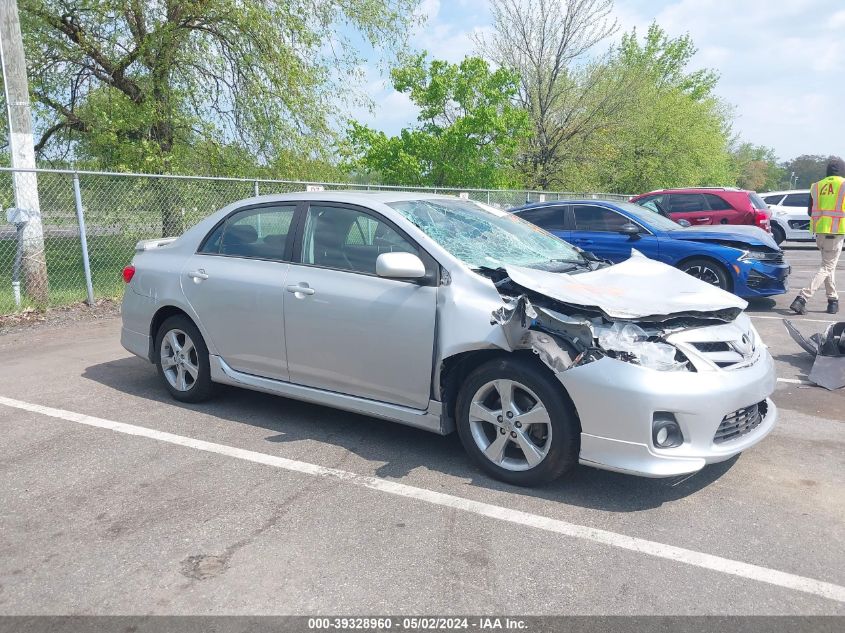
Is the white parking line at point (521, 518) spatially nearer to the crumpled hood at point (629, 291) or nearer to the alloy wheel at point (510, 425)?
the alloy wheel at point (510, 425)

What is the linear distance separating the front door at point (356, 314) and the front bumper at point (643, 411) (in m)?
0.98

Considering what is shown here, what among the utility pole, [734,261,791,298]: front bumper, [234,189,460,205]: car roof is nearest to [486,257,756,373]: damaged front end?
[234,189,460,205]: car roof

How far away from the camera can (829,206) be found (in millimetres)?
8695

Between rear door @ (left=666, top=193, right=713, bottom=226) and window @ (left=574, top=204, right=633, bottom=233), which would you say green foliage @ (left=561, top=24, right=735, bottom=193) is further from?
window @ (left=574, top=204, right=633, bottom=233)

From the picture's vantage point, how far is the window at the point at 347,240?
14.1ft

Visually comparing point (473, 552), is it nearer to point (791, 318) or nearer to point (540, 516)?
point (540, 516)

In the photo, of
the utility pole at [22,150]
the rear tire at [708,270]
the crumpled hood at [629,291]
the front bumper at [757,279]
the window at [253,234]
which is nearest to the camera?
the crumpled hood at [629,291]

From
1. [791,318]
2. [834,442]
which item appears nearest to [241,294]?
[834,442]

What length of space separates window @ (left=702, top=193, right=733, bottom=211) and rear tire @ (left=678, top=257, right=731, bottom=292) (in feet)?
19.6

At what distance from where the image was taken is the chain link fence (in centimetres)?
898

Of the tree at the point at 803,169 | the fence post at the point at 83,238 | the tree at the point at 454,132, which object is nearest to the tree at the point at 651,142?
the tree at the point at 454,132

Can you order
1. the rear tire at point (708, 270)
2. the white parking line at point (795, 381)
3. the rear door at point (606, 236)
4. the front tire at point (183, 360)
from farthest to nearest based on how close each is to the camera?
the rear door at point (606, 236) → the rear tire at point (708, 270) → the white parking line at point (795, 381) → the front tire at point (183, 360)

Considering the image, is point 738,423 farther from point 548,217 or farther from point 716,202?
point 716,202

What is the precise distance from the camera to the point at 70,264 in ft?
32.6
